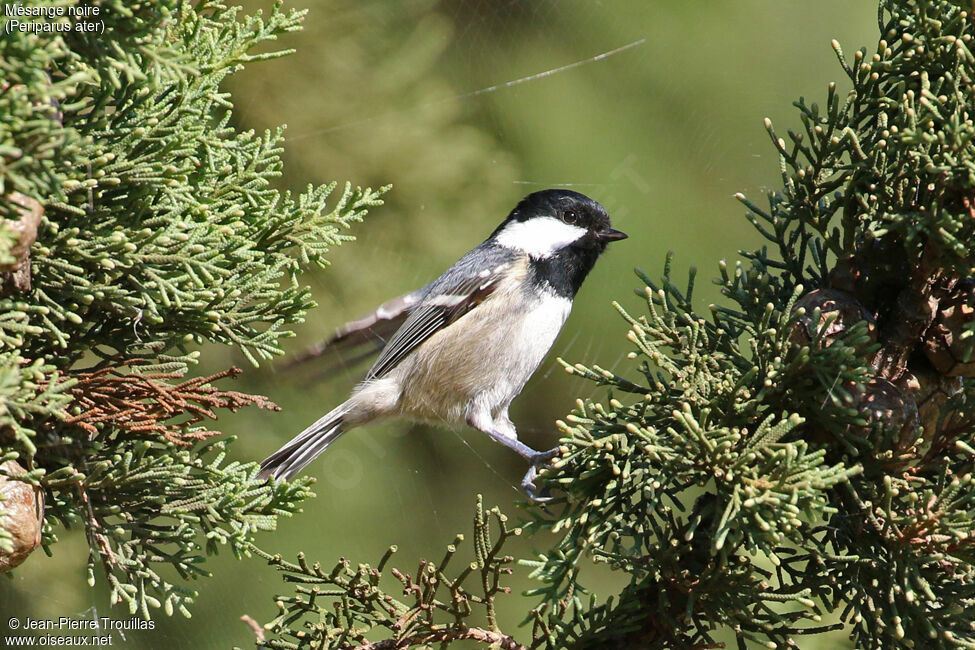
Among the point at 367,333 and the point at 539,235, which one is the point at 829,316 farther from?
the point at 367,333

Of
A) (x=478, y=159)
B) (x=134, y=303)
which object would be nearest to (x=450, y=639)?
(x=134, y=303)

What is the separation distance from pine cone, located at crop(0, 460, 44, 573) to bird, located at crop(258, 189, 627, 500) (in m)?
1.19

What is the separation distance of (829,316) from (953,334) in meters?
0.24

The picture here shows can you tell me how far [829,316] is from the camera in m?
1.54

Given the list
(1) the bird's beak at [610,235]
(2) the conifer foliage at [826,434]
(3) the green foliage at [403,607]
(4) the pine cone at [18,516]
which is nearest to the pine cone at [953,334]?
(2) the conifer foliage at [826,434]

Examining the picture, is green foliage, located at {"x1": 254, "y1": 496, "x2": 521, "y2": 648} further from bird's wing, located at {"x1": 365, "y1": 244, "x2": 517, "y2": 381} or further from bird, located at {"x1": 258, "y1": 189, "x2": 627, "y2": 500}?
bird's wing, located at {"x1": 365, "y1": 244, "x2": 517, "y2": 381}

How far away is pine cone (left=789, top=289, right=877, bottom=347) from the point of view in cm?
155

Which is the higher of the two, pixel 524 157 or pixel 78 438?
pixel 524 157

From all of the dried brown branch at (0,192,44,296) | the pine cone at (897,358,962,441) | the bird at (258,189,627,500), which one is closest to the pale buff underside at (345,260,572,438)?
the bird at (258,189,627,500)

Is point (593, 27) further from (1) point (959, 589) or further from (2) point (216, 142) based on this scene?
(1) point (959, 589)

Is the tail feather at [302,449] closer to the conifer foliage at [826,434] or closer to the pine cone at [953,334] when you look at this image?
the conifer foliage at [826,434]

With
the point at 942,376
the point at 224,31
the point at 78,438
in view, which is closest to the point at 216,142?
the point at 224,31

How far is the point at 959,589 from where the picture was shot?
1.55m

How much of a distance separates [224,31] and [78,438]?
3.10ft
